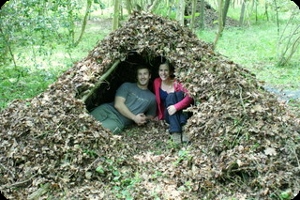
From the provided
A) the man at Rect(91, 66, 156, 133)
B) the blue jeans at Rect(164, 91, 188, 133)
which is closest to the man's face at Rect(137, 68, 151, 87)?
the man at Rect(91, 66, 156, 133)

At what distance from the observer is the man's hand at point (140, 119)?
718cm

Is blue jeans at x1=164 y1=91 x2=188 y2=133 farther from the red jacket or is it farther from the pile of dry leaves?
the pile of dry leaves

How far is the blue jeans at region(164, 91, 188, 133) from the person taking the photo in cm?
653

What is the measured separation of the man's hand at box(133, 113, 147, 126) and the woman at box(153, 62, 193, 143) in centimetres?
38

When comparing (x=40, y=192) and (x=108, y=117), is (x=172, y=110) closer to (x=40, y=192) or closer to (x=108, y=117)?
(x=108, y=117)

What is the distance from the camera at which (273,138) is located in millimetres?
5031

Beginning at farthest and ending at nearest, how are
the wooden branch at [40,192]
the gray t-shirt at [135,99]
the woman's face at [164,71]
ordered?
the gray t-shirt at [135,99] < the woman's face at [164,71] < the wooden branch at [40,192]

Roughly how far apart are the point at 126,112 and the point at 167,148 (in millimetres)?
1294

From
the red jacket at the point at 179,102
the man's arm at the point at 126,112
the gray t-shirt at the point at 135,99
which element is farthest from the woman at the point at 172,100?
the man's arm at the point at 126,112

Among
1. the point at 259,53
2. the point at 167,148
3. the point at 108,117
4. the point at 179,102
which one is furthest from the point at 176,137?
the point at 259,53

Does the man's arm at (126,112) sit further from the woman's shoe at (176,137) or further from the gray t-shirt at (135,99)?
the woman's shoe at (176,137)

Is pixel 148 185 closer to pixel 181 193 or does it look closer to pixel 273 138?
pixel 181 193

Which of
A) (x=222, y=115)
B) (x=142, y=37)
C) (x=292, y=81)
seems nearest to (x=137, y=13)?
(x=142, y=37)

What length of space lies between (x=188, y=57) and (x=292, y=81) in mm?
6009
